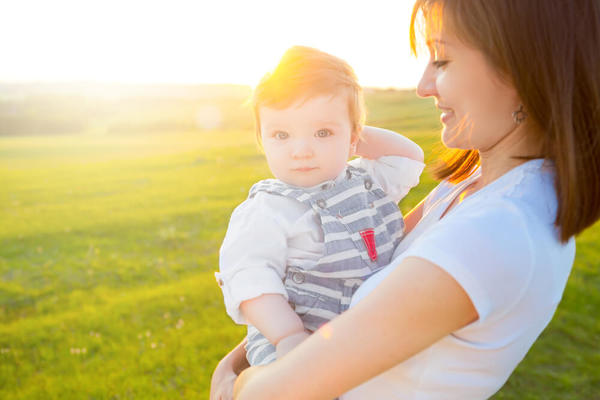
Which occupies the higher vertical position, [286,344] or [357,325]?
[357,325]

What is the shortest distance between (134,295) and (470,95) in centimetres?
726

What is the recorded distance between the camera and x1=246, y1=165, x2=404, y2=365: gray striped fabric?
2.09 meters

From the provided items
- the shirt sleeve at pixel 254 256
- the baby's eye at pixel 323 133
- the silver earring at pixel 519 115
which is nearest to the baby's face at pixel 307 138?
the baby's eye at pixel 323 133

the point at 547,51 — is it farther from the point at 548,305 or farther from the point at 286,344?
the point at 286,344

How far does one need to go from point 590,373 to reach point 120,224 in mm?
10772

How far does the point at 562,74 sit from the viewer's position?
4.75ft

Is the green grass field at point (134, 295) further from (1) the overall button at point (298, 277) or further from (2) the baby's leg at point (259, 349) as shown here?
(2) the baby's leg at point (259, 349)

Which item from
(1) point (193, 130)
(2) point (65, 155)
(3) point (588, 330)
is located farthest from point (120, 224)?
(1) point (193, 130)

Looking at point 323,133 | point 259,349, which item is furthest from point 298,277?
point 323,133

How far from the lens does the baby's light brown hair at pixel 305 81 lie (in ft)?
7.19

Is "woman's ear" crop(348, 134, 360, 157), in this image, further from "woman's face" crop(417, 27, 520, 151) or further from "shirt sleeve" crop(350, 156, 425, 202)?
"woman's face" crop(417, 27, 520, 151)

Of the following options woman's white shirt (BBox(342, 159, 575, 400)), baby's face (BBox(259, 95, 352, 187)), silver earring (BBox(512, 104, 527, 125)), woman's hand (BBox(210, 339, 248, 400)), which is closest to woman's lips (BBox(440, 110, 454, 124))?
silver earring (BBox(512, 104, 527, 125))

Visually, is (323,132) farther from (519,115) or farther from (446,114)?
(519,115)

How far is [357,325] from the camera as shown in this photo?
Answer: 1.32 m
